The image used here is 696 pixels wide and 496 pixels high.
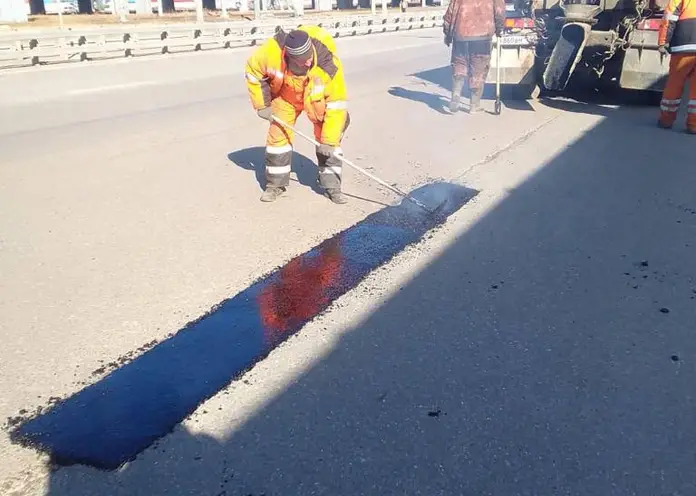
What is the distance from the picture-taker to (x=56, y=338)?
324cm

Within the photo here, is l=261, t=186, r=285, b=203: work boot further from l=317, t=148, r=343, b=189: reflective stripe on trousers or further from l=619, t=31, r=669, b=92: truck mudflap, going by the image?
l=619, t=31, r=669, b=92: truck mudflap

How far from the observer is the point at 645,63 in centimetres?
864

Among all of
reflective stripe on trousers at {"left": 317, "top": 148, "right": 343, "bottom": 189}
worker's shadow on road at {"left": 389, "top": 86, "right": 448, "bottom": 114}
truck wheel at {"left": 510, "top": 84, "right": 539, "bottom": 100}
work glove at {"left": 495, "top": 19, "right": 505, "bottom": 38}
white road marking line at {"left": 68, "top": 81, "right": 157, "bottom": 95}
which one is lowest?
white road marking line at {"left": 68, "top": 81, "right": 157, "bottom": 95}

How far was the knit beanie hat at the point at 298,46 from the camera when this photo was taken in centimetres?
454

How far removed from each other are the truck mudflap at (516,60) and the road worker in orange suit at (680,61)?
6.46 feet

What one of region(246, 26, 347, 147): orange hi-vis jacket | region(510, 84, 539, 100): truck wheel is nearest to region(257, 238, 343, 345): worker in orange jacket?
region(246, 26, 347, 147): orange hi-vis jacket

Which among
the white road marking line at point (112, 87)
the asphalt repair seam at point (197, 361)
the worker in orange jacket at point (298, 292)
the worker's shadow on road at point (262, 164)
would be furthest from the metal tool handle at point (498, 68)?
the white road marking line at point (112, 87)

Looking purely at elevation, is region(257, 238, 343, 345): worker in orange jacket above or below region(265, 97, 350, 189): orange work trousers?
below

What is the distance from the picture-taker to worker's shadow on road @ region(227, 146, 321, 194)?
603 centimetres

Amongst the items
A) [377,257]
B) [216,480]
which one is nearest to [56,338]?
[216,480]

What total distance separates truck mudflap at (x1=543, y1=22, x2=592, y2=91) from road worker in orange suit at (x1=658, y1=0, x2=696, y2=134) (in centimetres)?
101

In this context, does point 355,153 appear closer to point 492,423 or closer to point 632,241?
point 632,241

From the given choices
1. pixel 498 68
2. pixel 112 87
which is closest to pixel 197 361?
pixel 498 68

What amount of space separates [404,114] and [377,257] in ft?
18.3
